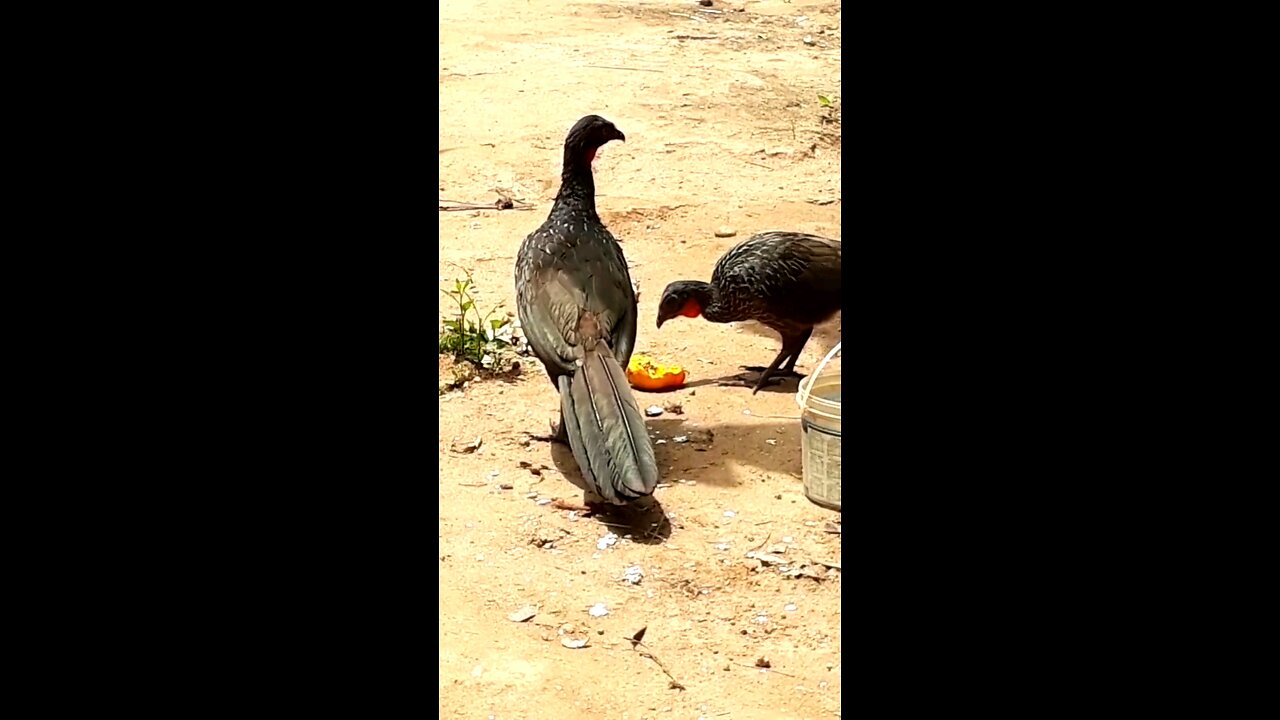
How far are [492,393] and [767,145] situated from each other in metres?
3.93

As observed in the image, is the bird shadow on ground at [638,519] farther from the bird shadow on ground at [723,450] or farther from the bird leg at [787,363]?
the bird leg at [787,363]

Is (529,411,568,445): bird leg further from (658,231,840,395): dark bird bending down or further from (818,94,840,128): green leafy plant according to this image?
(818,94,840,128): green leafy plant

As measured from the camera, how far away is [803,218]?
8.09m

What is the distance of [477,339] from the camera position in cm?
621

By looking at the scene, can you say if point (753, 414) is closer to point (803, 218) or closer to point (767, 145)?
point (803, 218)

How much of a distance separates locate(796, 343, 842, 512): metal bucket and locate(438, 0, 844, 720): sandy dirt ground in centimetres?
9

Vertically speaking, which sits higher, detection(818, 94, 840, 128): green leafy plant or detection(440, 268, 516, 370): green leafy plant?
detection(818, 94, 840, 128): green leafy plant

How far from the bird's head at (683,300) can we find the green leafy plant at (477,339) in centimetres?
69

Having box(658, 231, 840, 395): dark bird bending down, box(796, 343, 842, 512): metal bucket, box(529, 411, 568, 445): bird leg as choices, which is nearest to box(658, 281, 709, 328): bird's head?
box(658, 231, 840, 395): dark bird bending down

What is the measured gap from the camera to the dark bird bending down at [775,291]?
6.04m

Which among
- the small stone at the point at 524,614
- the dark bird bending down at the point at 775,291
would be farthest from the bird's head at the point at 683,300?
the small stone at the point at 524,614

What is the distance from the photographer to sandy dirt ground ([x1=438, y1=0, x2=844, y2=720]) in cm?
404

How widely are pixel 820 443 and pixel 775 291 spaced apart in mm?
1218

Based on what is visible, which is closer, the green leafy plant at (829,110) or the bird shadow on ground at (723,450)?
the bird shadow on ground at (723,450)
